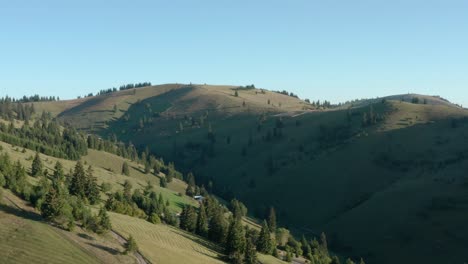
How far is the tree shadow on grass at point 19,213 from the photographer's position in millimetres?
75575

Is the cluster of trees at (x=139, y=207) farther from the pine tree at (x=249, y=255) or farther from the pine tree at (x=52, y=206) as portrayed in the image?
the pine tree at (x=249, y=255)

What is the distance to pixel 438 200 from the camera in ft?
581

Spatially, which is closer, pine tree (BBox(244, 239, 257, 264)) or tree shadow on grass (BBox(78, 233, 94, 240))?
tree shadow on grass (BBox(78, 233, 94, 240))

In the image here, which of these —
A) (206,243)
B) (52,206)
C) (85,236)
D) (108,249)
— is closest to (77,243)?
(85,236)

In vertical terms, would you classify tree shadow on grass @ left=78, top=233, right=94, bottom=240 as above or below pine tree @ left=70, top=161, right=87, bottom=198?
below

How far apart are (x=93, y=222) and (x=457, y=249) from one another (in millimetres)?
128644

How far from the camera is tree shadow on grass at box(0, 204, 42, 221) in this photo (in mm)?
75575

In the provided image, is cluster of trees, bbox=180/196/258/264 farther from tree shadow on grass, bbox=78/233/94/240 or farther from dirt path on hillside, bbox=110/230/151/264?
tree shadow on grass, bbox=78/233/94/240

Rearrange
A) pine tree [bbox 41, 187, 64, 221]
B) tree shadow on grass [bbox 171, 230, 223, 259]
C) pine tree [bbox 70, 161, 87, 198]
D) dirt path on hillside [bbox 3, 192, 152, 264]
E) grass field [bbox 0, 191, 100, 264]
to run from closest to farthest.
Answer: grass field [bbox 0, 191, 100, 264], dirt path on hillside [bbox 3, 192, 152, 264], pine tree [bbox 41, 187, 64, 221], tree shadow on grass [bbox 171, 230, 223, 259], pine tree [bbox 70, 161, 87, 198]

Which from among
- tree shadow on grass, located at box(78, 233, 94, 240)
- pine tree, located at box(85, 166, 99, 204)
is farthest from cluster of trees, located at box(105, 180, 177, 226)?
tree shadow on grass, located at box(78, 233, 94, 240)

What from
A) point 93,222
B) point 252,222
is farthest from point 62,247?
point 252,222

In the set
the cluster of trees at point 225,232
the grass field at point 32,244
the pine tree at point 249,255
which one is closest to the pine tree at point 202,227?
the cluster of trees at point 225,232

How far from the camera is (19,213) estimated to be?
76.5 meters

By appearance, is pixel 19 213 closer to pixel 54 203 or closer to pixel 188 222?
pixel 54 203
